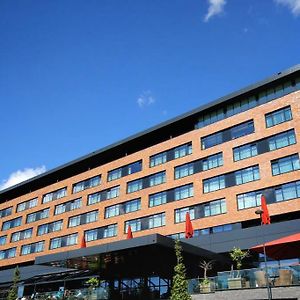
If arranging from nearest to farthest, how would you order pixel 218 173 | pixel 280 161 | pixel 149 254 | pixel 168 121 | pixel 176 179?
pixel 149 254 < pixel 280 161 < pixel 218 173 < pixel 176 179 < pixel 168 121

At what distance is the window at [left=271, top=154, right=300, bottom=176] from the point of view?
40094 mm

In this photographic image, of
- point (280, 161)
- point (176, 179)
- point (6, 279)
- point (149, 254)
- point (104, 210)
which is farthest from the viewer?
point (6, 279)

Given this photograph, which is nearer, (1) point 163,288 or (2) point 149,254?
(2) point 149,254

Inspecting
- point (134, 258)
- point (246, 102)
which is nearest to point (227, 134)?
point (246, 102)

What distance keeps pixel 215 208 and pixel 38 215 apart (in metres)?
36.2

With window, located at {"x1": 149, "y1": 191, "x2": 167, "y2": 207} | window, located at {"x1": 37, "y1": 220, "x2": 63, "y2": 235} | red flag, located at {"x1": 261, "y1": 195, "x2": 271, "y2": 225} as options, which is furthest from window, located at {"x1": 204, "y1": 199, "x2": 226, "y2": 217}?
window, located at {"x1": 37, "y1": 220, "x2": 63, "y2": 235}

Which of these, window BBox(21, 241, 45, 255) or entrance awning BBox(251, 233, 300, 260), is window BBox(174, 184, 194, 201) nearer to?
entrance awning BBox(251, 233, 300, 260)

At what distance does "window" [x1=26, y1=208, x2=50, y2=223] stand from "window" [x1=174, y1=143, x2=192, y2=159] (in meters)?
27.6

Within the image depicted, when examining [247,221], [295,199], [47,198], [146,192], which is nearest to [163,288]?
[247,221]

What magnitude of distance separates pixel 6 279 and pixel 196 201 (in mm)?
38657

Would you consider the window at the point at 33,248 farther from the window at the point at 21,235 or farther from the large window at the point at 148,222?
the large window at the point at 148,222

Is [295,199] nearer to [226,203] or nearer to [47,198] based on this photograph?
[226,203]

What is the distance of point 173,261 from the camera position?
119 feet

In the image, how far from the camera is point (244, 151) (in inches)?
1758
